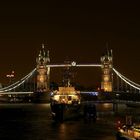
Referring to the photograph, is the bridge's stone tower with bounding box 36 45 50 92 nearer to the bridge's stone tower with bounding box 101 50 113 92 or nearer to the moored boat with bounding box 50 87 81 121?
the bridge's stone tower with bounding box 101 50 113 92

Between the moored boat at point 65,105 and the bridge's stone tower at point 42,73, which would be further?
the bridge's stone tower at point 42,73

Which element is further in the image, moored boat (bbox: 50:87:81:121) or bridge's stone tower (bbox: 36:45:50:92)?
bridge's stone tower (bbox: 36:45:50:92)

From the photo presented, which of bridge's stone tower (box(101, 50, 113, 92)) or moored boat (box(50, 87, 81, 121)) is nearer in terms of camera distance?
moored boat (box(50, 87, 81, 121))

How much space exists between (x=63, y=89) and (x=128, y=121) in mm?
29953

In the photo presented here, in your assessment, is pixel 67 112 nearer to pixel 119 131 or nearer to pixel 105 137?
pixel 105 137

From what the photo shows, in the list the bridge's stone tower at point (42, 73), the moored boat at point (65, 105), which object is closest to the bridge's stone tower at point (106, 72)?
the bridge's stone tower at point (42, 73)

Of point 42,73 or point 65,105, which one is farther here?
point 42,73

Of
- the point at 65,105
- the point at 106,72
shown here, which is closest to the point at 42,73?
the point at 106,72

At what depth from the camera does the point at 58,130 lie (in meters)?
46.0

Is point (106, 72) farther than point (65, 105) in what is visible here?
Yes

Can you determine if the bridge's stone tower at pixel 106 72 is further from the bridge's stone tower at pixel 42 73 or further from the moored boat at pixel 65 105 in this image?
the moored boat at pixel 65 105

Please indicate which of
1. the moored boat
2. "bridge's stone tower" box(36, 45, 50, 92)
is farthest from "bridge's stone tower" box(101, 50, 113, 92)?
the moored boat

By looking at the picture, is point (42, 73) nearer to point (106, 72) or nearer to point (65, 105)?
point (106, 72)

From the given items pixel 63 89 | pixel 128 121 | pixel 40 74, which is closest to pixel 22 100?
pixel 40 74
